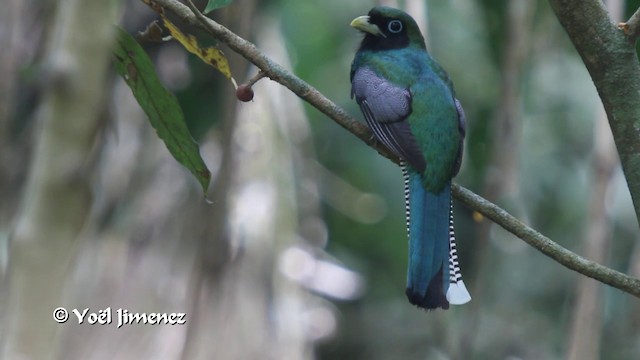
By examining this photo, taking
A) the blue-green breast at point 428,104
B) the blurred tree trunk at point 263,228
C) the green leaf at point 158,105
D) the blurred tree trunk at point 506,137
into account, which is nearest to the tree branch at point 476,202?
A: the green leaf at point 158,105

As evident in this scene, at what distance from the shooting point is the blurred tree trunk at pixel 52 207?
84.7 inches

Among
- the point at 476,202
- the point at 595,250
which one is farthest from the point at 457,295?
the point at 595,250

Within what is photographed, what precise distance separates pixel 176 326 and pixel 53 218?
2105 mm

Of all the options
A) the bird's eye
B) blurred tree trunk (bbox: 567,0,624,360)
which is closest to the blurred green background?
blurred tree trunk (bbox: 567,0,624,360)

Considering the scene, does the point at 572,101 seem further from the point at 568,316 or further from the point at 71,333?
the point at 71,333

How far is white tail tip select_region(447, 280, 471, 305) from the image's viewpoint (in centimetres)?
257

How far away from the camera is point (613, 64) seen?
213 cm

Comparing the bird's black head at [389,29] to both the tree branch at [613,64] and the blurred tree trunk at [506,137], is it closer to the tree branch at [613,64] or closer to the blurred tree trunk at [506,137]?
the blurred tree trunk at [506,137]

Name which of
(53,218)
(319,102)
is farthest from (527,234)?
(53,218)

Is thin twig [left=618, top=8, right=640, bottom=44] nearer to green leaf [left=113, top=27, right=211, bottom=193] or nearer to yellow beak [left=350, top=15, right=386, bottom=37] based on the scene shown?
green leaf [left=113, top=27, right=211, bottom=193]

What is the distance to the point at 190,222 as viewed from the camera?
4.34 m

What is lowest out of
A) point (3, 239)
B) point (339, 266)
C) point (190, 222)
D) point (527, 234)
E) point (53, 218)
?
point (339, 266)

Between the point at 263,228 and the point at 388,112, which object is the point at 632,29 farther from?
the point at 263,228

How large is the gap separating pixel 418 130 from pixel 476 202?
2.65 feet
